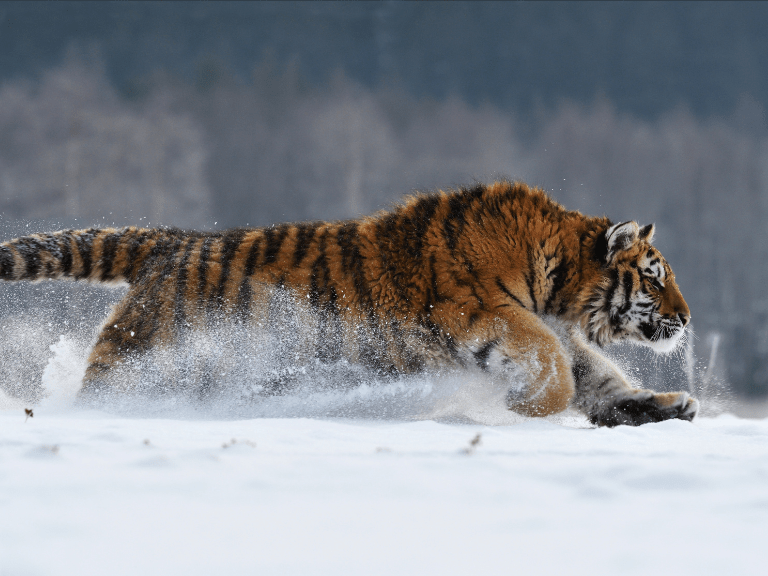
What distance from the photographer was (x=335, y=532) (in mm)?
1711

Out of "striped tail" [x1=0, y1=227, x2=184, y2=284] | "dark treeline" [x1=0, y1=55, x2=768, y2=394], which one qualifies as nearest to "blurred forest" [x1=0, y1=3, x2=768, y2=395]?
"dark treeline" [x1=0, y1=55, x2=768, y2=394]

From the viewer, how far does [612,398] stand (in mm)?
4086

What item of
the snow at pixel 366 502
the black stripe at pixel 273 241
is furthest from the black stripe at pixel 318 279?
the snow at pixel 366 502

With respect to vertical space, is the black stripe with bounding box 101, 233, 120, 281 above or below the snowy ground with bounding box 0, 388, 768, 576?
above

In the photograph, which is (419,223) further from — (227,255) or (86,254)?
(86,254)

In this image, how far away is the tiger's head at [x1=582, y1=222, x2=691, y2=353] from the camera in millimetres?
4293

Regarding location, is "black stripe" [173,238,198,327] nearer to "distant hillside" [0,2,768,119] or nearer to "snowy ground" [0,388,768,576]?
"snowy ground" [0,388,768,576]

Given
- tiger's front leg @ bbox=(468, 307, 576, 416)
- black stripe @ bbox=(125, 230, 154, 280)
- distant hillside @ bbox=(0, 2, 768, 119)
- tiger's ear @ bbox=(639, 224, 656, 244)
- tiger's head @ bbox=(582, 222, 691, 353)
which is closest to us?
tiger's front leg @ bbox=(468, 307, 576, 416)

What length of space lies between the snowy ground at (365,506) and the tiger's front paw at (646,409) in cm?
127

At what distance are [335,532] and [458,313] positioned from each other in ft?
7.52

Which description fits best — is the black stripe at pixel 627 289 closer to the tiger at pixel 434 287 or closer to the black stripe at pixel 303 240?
the tiger at pixel 434 287

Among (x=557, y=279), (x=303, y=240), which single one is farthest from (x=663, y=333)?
(x=303, y=240)

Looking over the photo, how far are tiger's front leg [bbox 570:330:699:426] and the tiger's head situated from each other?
20cm

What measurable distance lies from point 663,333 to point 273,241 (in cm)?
251
